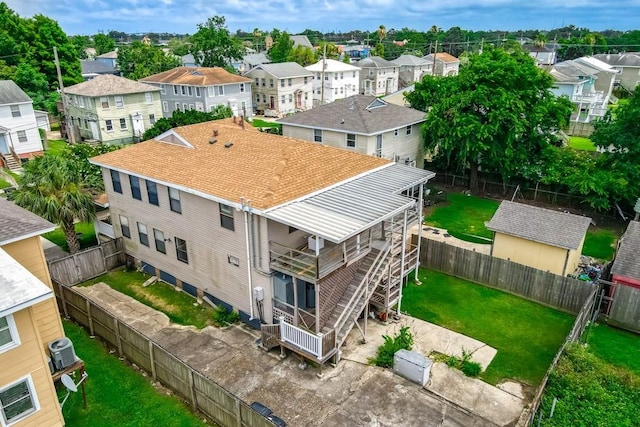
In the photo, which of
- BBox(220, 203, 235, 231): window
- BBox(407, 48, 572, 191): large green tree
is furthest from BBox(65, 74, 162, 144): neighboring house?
BBox(220, 203, 235, 231): window

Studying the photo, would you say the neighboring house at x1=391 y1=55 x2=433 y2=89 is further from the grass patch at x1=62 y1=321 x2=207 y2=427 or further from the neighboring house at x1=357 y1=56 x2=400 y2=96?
the grass patch at x1=62 y1=321 x2=207 y2=427

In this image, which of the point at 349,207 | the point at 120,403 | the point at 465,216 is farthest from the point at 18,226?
the point at 465,216

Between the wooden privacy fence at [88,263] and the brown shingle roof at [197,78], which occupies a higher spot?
the brown shingle roof at [197,78]

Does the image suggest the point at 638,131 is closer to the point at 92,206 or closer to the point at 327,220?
the point at 327,220

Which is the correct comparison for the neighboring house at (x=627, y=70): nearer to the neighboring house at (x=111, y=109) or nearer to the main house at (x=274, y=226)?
the neighboring house at (x=111, y=109)

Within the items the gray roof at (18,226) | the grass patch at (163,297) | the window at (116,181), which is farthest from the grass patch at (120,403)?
the window at (116,181)

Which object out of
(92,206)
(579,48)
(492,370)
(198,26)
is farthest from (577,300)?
(579,48)

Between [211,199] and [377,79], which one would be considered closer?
[211,199]
